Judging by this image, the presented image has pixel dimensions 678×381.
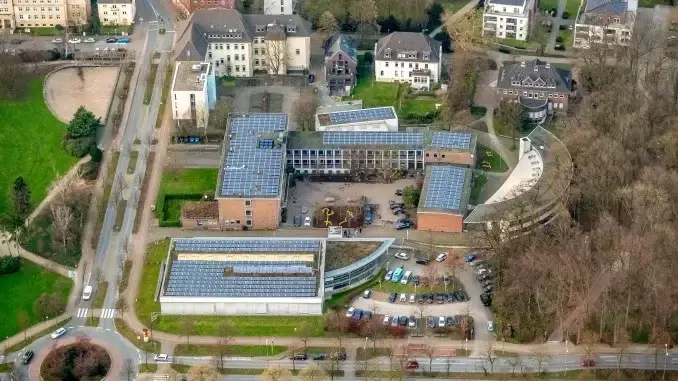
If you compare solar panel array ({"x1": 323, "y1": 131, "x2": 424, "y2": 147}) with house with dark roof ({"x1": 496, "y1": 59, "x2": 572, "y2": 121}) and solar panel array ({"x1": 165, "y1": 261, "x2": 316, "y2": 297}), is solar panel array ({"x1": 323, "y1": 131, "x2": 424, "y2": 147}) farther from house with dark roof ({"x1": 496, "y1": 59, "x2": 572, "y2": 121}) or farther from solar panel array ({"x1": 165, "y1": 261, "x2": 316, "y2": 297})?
solar panel array ({"x1": 165, "y1": 261, "x2": 316, "y2": 297})

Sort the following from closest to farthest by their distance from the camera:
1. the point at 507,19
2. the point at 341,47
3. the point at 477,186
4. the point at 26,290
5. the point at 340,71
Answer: the point at 26,290
the point at 477,186
the point at 341,47
the point at 340,71
the point at 507,19

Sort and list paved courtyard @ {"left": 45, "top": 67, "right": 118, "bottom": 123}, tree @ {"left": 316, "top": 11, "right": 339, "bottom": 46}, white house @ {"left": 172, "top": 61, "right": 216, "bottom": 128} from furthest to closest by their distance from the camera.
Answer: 1. tree @ {"left": 316, "top": 11, "right": 339, "bottom": 46}
2. paved courtyard @ {"left": 45, "top": 67, "right": 118, "bottom": 123}
3. white house @ {"left": 172, "top": 61, "right": 216, "bottom": 128}

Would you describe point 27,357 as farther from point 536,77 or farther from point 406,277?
point 536,77

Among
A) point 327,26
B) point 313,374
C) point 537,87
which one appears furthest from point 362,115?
point 313,374

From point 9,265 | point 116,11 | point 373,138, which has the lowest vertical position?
point 9,265

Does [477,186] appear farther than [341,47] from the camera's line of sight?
No

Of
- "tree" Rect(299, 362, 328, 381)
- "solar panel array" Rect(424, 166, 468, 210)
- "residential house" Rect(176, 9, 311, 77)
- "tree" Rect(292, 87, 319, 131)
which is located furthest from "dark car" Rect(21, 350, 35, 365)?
"residential house" Rect(176, 9, 311, 77)

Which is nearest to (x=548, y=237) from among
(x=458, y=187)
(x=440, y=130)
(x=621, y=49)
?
(x=458, y=187)

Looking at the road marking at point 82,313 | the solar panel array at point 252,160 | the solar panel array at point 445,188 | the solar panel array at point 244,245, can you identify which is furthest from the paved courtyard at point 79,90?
the solar panel array at point 445,188
